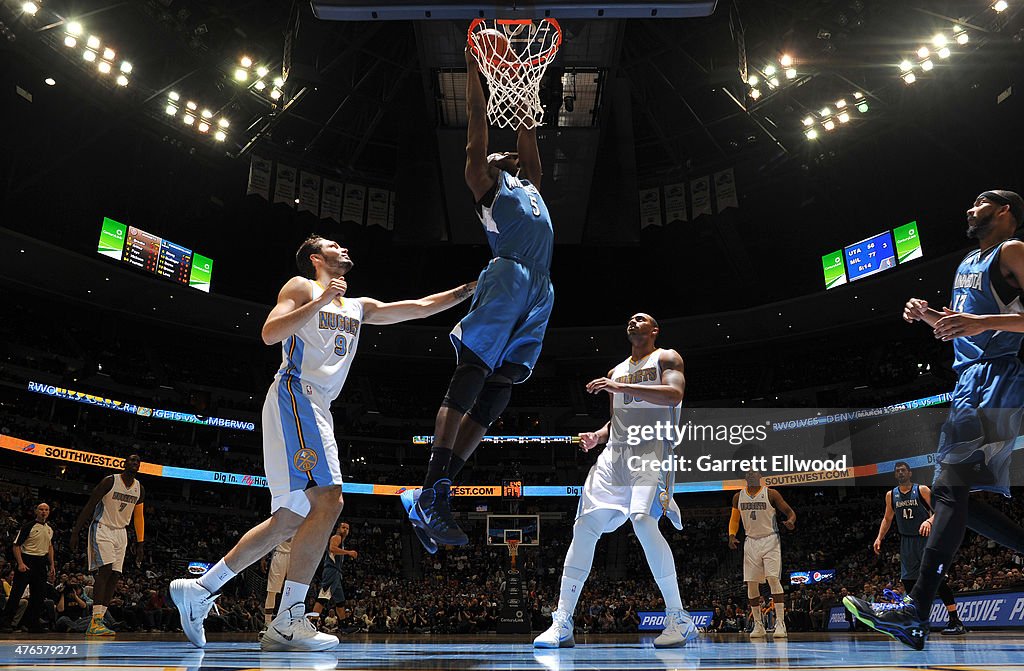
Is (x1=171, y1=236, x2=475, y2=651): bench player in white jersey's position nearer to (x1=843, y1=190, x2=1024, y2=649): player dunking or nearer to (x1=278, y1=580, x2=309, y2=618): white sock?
(x1=278, y1=580, x2=309, y2=618): white sock

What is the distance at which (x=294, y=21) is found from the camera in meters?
14.5

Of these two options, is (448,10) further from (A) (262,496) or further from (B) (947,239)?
(A) (262,496)

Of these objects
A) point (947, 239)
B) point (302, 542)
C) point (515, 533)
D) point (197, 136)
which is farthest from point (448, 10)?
point (947, 239)

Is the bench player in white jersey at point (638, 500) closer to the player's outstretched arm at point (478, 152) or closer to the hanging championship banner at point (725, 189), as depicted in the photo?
the player's outstretched arm at point (478, 152)

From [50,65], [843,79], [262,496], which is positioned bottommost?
[262,496]

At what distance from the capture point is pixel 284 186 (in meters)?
20.6

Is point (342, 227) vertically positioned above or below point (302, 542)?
above

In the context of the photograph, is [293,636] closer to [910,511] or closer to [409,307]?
[409,307]

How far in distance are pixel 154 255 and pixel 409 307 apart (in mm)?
20352

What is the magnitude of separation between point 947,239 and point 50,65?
2223 centimetres

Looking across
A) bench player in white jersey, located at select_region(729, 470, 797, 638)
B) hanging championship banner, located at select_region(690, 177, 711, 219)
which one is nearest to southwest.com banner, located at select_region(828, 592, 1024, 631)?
bench player in white jersey, located at select_region(729, 470, 797, 638)

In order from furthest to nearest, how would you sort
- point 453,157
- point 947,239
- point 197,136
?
point 947,239 → point 197,136 → point 453,157

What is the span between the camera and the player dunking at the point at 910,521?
26.9ft

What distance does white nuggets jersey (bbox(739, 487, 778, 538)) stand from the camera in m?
9.23
